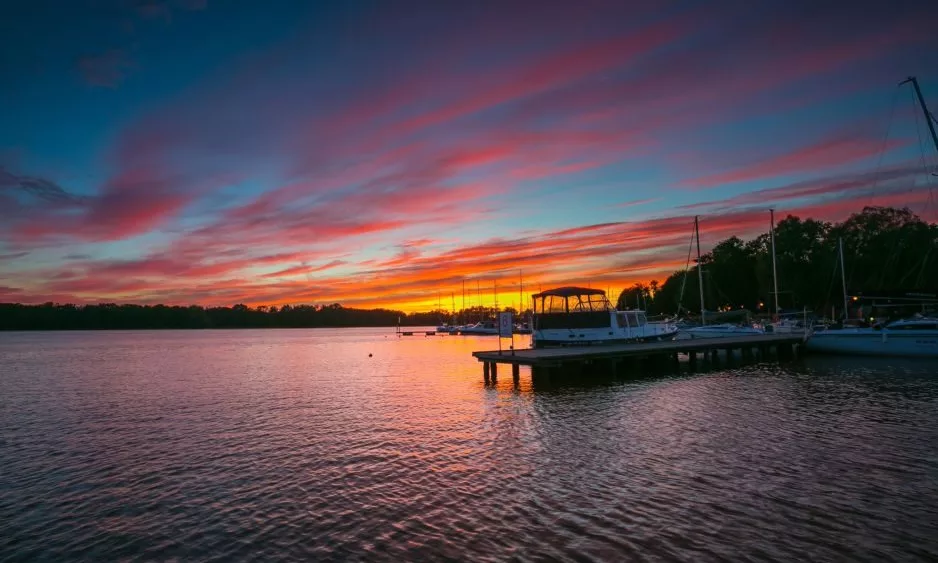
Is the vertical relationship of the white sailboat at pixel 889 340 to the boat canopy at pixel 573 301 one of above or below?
below

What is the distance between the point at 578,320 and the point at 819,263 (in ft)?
201

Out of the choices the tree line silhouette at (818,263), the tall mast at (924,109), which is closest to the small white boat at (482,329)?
the tree line silhouette at (818,263)

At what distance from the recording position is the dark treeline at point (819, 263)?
72500 mm

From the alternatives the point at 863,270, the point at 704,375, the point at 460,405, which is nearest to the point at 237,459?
the point at 460,405

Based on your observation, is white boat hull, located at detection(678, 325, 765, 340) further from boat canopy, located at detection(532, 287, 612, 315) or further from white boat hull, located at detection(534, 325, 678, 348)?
boat canopy, located at detection(532, 287, 612, 315)

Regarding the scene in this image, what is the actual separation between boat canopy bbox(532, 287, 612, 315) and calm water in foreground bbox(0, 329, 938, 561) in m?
17.1

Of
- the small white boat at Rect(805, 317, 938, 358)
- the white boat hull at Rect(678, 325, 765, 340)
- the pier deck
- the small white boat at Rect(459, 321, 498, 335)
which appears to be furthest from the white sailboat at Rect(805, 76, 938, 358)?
the small white boat at Rect(459, 321, 498, 335)

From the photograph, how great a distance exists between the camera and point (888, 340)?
40719mm

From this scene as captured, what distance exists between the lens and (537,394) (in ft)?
92.1

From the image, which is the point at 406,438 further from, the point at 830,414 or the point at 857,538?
the point at 830,414

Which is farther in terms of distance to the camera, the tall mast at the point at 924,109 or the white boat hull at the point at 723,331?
the white boat hull at the point at 723,331

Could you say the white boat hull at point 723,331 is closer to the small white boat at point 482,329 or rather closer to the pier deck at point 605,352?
the pier deck at point 605,352

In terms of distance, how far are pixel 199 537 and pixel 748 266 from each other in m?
105

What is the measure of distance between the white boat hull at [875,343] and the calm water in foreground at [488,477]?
58.6ft
